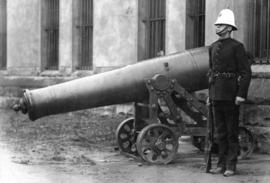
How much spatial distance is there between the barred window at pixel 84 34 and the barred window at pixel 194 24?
3.86 m

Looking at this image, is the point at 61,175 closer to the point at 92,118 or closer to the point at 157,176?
the point at 157,176

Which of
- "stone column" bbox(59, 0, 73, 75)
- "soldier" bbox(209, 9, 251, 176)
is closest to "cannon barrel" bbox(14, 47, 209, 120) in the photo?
"soldier" bbox(209, 9, 251, 176)

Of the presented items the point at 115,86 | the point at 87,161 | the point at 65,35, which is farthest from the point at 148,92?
the point at 65,35

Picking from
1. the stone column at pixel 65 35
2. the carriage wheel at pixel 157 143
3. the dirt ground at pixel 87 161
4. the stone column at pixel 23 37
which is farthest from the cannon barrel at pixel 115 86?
the stone column at pixel 23 37

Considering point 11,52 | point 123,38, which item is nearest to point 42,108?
point 123,38

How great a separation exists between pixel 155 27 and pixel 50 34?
4615 millimetres

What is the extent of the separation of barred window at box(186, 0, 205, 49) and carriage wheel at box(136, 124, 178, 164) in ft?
11.0

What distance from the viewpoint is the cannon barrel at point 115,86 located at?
8477mm

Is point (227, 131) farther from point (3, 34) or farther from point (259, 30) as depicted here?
point (3, 34)

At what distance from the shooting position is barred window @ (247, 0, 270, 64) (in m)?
9.68

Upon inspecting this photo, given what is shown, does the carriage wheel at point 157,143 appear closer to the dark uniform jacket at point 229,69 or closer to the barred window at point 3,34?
the dark uniform jacket at point 229,69

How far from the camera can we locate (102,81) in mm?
Answer: 8562

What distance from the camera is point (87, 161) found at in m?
8.54

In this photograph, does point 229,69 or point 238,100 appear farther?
point 229,69
